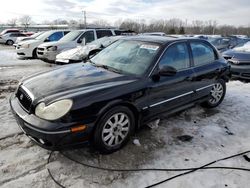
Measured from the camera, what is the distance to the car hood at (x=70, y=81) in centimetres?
301

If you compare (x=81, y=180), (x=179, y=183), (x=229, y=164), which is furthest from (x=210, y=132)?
(x=81, y=180)

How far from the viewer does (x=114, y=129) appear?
3186 mm

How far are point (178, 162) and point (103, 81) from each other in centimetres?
147

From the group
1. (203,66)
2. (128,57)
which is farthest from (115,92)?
(203,66)

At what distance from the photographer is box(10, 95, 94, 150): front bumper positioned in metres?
2.69

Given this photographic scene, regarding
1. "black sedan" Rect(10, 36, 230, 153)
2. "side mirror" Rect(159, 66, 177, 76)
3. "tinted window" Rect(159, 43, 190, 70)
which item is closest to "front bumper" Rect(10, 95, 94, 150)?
"black sedan" Rect(10, 36, 230, 153)

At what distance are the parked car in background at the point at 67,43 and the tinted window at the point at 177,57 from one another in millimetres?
7024

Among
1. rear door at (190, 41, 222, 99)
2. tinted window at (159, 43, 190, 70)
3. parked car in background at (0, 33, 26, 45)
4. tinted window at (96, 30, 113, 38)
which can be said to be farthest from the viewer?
parked car in background at (0, 33, 26, 45)

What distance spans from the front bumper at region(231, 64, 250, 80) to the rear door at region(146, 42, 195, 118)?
4.02 metres

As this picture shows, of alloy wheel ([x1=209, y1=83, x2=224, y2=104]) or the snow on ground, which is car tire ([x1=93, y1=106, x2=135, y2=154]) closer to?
the snow on ground

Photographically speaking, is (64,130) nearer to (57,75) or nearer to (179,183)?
(57,75)

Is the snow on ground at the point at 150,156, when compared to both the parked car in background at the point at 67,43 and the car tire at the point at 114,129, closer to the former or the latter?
the car tire at the point at 114,129

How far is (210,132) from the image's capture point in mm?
3973

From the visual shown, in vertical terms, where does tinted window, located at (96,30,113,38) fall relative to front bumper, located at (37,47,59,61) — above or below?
above
